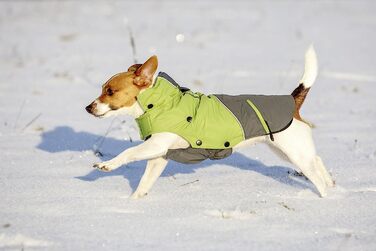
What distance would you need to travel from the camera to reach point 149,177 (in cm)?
439

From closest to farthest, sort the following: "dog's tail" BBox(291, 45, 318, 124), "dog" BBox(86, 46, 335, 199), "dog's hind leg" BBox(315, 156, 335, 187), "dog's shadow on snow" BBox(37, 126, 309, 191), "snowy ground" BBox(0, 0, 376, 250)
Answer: "snowy ground" BBox(0, 0, 376, 250) < "dog" BBox(86, 46, 335, 199) < "dog's tail" BBox(291, 45, 318, 124) < "dog's hind leg" BBox(315, 156, 335, 187) < "dog's shadow on snow" BBox(37, 126, 309, 191)

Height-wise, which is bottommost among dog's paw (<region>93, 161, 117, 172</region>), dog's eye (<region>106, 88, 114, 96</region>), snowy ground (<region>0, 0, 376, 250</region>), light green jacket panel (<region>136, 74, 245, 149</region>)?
snowy ground (<region>0, 0, 376, 250</region>)

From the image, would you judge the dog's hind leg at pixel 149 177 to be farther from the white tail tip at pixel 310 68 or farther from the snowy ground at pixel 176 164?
the white tail tip at pixel 310 68

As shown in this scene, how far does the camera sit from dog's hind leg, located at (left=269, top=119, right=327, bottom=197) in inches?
169

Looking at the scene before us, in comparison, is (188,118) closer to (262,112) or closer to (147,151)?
(147,151)

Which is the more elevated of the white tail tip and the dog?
the white tail tip

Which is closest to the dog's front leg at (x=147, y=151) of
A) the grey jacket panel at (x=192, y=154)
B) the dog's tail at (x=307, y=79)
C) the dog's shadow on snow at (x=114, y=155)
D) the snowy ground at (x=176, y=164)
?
the grey jacket panel at (x=192, y=154)

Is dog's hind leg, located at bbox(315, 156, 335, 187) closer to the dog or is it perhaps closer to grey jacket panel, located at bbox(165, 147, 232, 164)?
the dog

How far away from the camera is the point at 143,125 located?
4.20 metres

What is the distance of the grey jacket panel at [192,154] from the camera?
14.0 feet

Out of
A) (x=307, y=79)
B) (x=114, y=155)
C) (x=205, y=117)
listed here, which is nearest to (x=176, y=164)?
(x=114, y=155)

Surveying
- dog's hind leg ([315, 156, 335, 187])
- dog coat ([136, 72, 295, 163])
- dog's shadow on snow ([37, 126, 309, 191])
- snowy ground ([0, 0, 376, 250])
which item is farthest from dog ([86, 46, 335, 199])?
dog's shadow on snow ([37, 126, 309, 191])

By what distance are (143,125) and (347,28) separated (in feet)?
36.2

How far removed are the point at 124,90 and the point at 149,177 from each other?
2.18 ft
